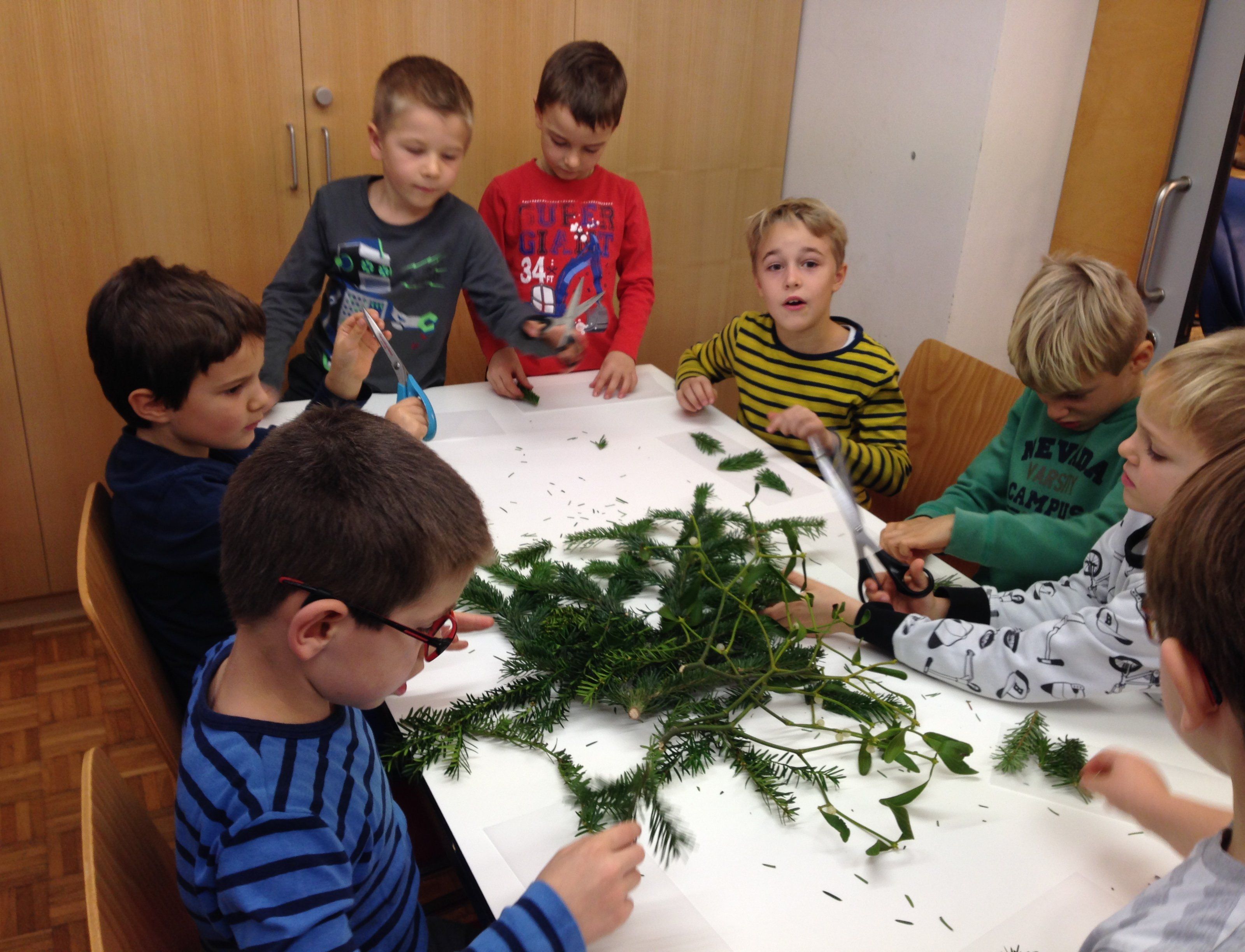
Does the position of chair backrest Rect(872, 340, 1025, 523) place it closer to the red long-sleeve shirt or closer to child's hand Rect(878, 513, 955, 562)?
child's hand Rect(878, 513, 955, 562)

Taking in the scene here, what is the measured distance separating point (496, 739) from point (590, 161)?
1.74 meters

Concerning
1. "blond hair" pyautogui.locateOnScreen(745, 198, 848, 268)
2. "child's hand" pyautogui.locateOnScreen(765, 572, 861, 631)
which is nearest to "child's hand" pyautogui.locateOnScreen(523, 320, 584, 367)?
"blond hair" pyautogui.locateOnScreen(745, 198, 848, 268)

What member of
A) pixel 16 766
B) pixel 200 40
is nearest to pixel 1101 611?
pixel 16 766

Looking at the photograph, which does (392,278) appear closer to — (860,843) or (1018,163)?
(860,843)

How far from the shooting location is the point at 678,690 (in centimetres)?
109

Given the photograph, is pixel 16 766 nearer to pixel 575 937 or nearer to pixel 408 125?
pixel 408 125

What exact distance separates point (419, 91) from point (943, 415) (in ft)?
4.38

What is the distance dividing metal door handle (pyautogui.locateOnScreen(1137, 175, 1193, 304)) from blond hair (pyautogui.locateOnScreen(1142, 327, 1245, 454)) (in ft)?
4.89

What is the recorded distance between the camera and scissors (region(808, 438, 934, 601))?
52.4 inches

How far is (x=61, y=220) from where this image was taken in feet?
7.75

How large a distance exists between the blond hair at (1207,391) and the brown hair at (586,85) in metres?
1.47

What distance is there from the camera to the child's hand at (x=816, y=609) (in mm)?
1216

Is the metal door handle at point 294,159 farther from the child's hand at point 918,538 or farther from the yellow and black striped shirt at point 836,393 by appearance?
the child's hand at point 918,538

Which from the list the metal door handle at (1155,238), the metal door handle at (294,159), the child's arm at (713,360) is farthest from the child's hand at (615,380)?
the metal door handle at (1155,238)
